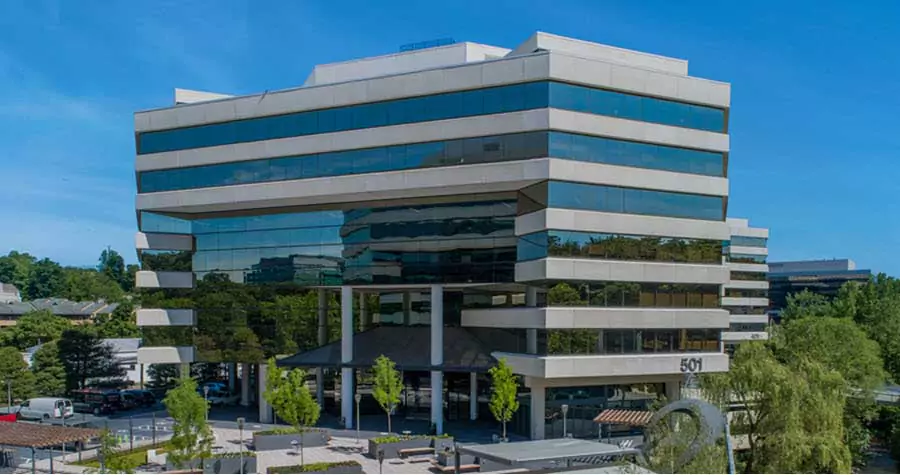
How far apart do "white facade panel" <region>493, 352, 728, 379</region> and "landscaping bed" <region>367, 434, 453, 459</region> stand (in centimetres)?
563

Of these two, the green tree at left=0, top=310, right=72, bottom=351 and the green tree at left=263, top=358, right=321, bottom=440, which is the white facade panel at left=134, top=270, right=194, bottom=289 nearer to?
the green tree at left=263, top=358, right=321, bottom=440

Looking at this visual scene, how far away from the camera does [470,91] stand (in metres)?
39.0

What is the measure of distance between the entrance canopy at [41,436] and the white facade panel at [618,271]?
2272cm

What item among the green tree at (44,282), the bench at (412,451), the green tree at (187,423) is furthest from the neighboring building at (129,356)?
the green tree at (44,282)

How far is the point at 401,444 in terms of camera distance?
3703cm

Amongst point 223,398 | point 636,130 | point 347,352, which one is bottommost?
point 223,398

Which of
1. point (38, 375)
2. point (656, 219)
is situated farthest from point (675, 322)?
point (38, 375)

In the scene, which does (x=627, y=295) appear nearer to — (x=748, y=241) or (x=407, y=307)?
(x=407, y=307)

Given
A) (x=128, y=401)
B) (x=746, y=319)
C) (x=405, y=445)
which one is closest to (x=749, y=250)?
(x=746, y=319)

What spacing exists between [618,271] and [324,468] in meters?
17.8

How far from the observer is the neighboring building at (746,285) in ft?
301

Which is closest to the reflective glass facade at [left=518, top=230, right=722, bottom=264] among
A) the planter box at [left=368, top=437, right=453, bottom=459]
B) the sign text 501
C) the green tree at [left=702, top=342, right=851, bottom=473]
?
the sign text 501

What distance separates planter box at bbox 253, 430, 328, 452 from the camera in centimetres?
3872

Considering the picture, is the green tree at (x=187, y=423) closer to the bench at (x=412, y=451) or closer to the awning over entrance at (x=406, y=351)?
the bench at (x=412, y=451)
